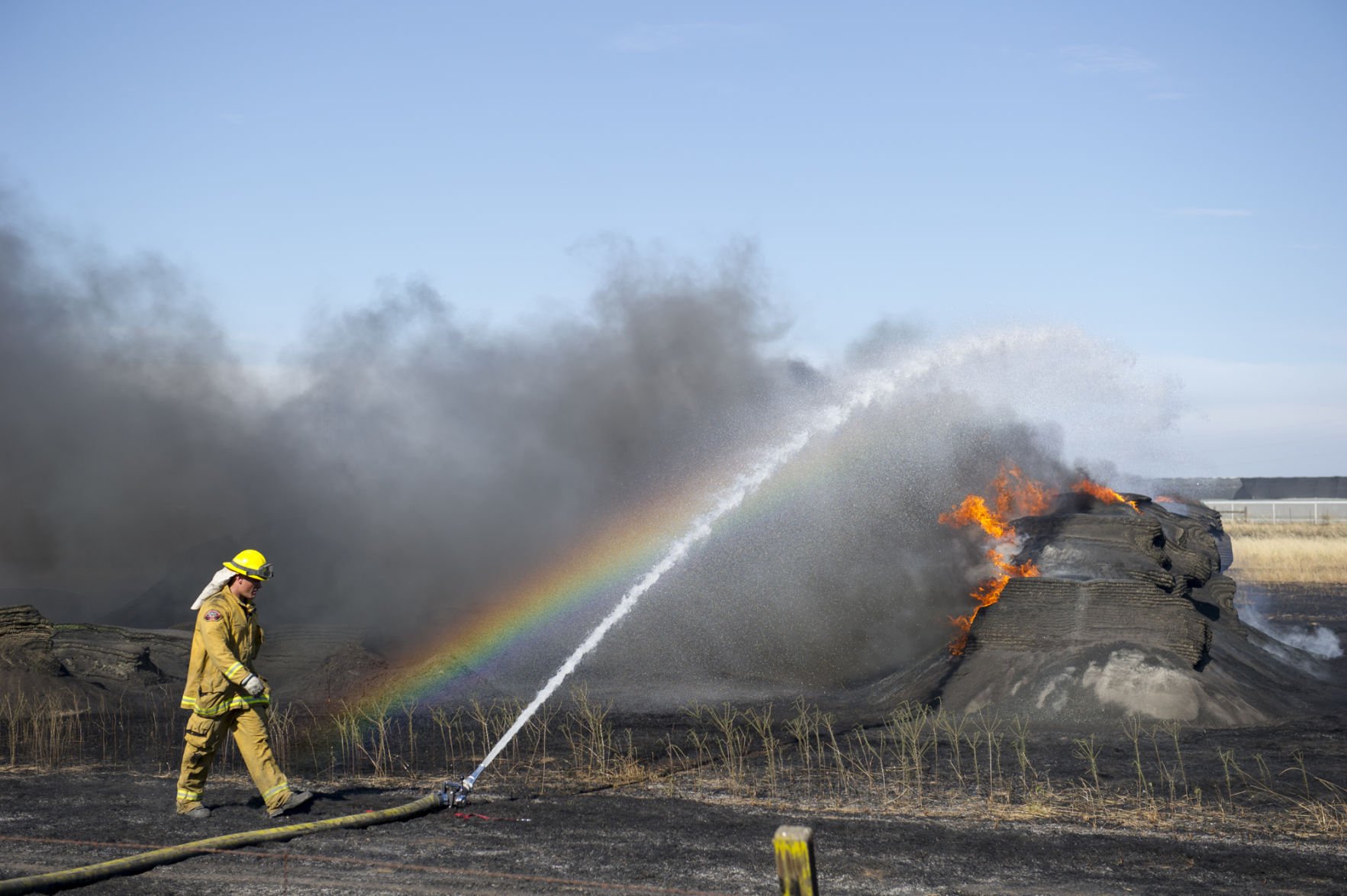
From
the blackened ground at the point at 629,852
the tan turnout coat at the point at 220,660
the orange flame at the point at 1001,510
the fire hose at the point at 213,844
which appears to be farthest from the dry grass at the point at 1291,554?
the tan turnout coat at the point at 220,660

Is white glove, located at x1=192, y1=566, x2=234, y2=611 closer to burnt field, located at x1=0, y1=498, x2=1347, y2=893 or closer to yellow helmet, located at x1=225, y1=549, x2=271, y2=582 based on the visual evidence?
yellow helmet, located at x1=225, y1=549, x2=271, y2=582

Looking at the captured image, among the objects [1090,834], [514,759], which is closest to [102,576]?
[514,759]

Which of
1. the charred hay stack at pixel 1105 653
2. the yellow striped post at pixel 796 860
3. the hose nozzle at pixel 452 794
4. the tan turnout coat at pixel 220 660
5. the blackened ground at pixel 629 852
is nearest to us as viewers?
the yellow striped post at pixel 796 860

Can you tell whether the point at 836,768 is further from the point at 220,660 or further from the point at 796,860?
the point at 796,860

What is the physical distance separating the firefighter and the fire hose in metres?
0.45

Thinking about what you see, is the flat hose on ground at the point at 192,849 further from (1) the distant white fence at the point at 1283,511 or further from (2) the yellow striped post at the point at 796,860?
(1) the distant white fence at the point at 1283,511

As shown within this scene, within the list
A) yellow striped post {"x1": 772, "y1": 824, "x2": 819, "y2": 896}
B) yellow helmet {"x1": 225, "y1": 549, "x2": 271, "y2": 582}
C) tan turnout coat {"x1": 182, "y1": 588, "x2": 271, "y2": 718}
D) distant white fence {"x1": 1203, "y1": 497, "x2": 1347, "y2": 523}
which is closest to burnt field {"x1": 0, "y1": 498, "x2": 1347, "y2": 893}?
tan turnout coat {"x1": 182, "y1": 588, "x2": 271, "y2": 718}

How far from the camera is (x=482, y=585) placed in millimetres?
25234

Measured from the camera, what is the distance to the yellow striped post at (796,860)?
4.32 metres

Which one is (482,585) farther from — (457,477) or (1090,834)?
(1090,834)

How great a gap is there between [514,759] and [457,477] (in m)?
18.4

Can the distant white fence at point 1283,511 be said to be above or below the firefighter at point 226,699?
above

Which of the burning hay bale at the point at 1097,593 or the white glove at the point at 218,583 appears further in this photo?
the burning hay bale at the point at 1097,593

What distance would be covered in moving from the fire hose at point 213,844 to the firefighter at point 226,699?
45 centimetres
